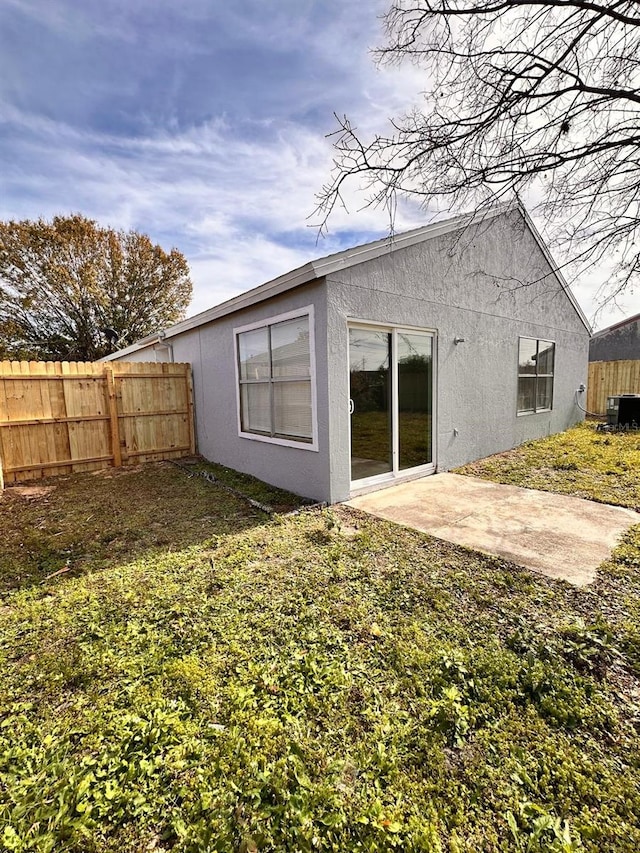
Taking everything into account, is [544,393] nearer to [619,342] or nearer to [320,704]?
[320,704]

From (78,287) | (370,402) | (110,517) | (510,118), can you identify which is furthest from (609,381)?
(78,287)

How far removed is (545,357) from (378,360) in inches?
236

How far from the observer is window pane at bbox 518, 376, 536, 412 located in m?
8.51

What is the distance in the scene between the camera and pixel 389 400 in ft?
18.2

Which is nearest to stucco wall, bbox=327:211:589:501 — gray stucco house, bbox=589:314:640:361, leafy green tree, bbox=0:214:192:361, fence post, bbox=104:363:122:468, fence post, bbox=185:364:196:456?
fence post, bbox=185:364:196:456

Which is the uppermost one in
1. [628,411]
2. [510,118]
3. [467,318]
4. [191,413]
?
[510,118]

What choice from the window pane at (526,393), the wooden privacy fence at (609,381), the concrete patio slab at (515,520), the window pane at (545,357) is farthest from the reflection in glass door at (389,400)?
the wooden privacy fence at (609,381)

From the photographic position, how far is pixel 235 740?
176 centimetres

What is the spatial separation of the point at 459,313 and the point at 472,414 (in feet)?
5.87

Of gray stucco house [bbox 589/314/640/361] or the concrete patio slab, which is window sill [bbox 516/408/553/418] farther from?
gray stucco house [bbox 589/314/640/361]

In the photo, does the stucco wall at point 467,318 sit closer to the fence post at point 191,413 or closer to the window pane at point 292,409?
the window pane at point 292,409

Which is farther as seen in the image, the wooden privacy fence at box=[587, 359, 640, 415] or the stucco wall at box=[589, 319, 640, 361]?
the stucco wall at box=[589, 319, 640, 361]

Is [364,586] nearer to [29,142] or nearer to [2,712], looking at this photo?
[2,712]

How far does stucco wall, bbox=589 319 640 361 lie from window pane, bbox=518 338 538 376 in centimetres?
1468
